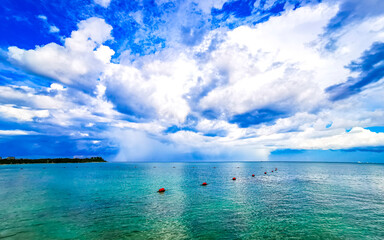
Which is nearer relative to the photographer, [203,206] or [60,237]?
[60,237]

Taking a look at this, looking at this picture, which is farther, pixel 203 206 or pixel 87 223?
pixel 203 206

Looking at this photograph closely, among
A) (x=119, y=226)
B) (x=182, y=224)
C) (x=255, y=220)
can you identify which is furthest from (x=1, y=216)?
(x=255, y=220)

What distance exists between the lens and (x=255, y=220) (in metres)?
26.4

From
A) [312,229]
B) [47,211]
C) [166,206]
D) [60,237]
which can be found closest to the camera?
[60,237]

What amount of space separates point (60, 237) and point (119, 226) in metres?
5.85

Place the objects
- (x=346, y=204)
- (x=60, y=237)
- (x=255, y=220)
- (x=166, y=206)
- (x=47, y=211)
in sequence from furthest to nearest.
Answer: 1. (x=346, y=204)
2. (x=166, y=206)
3. (x=47, y=211)
4. (x=255, y=220)
5. (x=60, y=237)

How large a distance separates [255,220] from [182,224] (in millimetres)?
9696

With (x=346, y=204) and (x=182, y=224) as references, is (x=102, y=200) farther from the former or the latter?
(x=346, y=204)

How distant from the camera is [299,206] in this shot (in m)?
34.6

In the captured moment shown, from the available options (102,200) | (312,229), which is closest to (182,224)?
(312,229)

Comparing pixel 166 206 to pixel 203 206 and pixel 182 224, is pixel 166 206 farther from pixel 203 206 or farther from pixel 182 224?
pixel 182 224

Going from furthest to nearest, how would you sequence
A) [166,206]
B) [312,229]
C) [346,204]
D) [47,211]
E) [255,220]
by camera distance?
1. [346,204]
2. [166,206]
3. [47,211]
4. [255,220]
5. [312,229]

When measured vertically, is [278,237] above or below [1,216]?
below

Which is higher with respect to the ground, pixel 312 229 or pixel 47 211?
pixel 47 211
